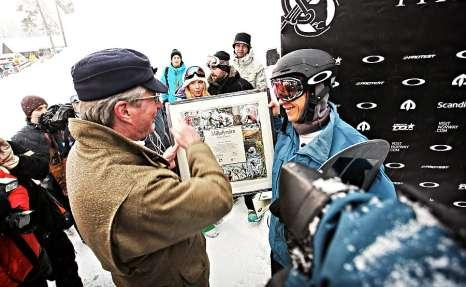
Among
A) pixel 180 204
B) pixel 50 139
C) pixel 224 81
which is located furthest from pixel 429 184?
pixel 50 139

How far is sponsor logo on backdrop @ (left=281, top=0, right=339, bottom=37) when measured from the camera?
2627 millimetres

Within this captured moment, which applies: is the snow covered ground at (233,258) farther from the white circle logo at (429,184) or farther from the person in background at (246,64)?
the person in background at (246,64)

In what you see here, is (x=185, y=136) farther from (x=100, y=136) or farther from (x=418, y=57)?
(x=418, y=57)

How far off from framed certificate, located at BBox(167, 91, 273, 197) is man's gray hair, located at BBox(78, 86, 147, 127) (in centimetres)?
35

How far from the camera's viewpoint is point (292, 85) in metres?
1.55

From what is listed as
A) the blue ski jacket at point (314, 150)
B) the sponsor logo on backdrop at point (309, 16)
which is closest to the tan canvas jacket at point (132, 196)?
the blue ski jacket at point (314, 150)

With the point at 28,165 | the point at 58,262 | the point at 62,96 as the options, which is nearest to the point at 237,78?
the point at 28,165

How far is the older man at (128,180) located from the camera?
105cm

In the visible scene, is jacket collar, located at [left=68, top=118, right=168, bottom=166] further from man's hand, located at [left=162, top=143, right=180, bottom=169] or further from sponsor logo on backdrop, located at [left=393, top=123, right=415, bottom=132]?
sponsor logo on backdrop, located at [left=393, top=123, right=415, bottom=132]

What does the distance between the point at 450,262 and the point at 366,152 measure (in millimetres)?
752

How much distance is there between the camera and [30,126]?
10.7ft

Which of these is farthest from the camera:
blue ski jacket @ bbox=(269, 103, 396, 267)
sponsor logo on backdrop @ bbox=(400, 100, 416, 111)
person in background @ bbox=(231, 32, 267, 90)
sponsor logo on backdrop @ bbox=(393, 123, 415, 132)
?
person in background @ bbox=(231, 32, 267, 90)

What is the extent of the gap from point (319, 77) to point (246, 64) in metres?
3.65

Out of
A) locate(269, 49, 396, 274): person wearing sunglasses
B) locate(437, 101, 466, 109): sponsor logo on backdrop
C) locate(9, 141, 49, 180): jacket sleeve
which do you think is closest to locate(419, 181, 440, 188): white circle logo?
locate(437, 101, 466, 109): sponsor logo on backdrop
